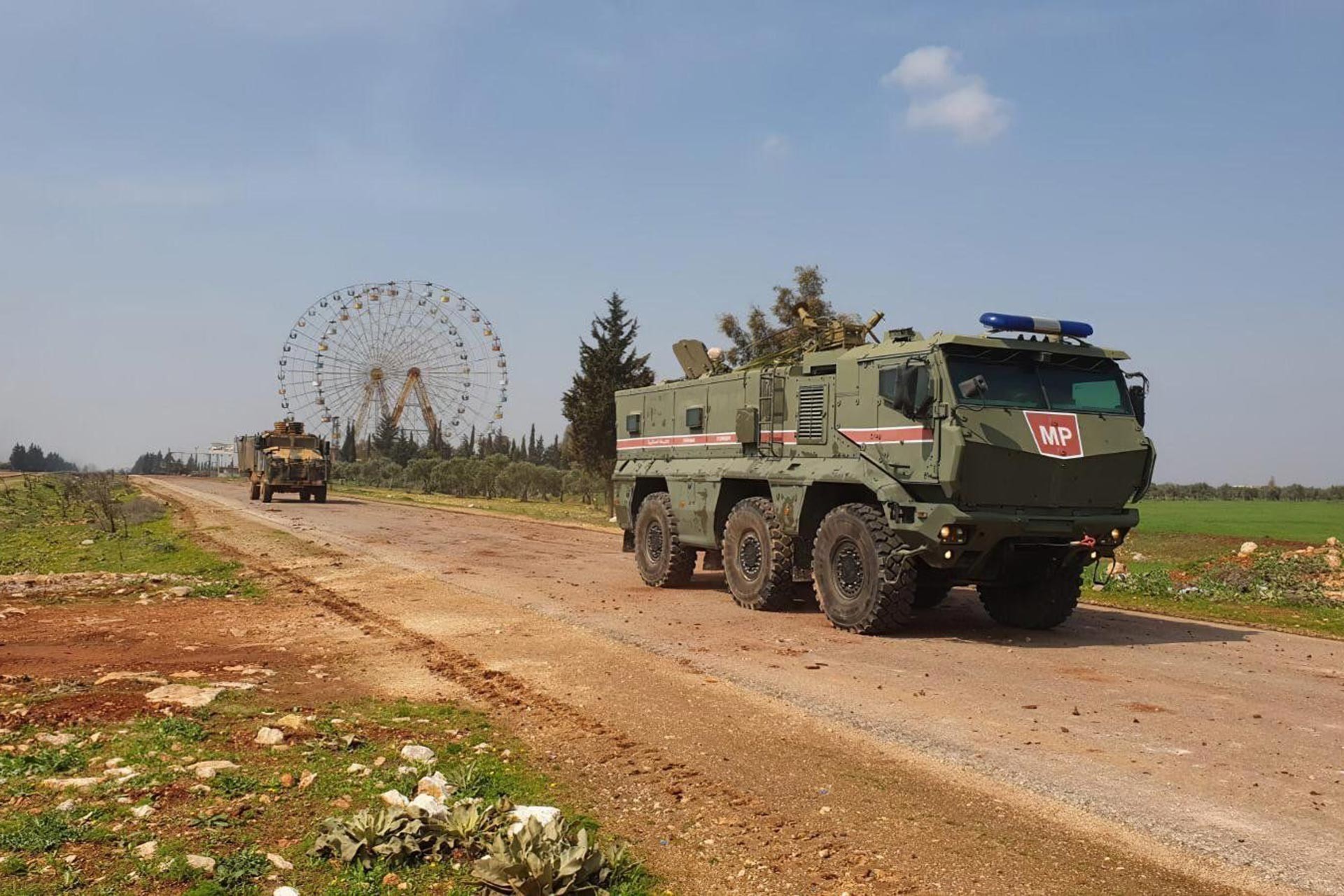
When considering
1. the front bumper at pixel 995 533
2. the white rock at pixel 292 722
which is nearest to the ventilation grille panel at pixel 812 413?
the front bumper at pixel 995 533

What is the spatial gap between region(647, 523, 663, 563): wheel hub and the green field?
15036 millimetres

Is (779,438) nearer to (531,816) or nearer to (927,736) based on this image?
(927,736)

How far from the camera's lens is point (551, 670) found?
30.6 feet

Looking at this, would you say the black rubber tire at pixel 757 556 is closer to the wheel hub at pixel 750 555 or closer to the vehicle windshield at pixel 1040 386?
the wheel hub at pixel 750 555

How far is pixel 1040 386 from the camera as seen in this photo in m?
11.5

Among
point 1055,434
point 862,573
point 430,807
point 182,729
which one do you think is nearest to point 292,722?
point 182,729

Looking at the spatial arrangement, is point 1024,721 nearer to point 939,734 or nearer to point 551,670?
point 939,734

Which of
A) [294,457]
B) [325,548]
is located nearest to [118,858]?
[325,548]

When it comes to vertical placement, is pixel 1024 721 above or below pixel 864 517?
below

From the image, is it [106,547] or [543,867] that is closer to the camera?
[543,867]

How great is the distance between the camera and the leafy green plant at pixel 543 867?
4.33m

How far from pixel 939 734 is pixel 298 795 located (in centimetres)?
418

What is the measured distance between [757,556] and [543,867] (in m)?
9.42

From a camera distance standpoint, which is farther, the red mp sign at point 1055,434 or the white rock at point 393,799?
the red mp sign at point 1055,434
